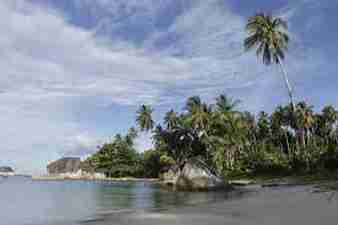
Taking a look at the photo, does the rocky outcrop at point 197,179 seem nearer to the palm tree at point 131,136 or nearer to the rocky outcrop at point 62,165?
the palm tree at point 131,136

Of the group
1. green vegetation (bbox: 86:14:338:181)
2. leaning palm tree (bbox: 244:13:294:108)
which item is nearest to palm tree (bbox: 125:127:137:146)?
green vegetation (bbox: 86:14:338:181)

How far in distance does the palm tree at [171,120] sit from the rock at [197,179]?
42.3 metres

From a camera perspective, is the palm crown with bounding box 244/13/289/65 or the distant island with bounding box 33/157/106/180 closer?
the palm crown with bounding box 244/13/289/65

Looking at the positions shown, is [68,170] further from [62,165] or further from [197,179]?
[197,179]

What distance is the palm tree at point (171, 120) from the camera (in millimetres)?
82950

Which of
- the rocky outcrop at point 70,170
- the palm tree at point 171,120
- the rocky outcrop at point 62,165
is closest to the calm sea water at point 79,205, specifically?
the palm tree at point 171,120

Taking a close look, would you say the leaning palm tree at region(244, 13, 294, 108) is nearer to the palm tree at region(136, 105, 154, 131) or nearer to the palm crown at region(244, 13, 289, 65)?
the palm crown at region(244, 13, 289, 65)

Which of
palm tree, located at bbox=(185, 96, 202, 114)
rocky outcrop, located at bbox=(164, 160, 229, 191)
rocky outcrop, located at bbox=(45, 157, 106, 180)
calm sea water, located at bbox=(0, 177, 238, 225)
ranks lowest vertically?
calm sea water, located at bbox=(0, 177, 238, 225)

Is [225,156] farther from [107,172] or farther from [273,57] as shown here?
[107,172]

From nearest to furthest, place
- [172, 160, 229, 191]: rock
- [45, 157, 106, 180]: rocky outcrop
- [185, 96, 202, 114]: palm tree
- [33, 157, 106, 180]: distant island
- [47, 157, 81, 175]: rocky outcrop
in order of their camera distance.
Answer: [172, 160, 229, 191]: rock < [185, 96, 202, 114]: palm tree < [45, 157, 106, 180]: rocky outcrop < [33, 157, 106, 180]: distant island < [47, 157, 81, 175]: rocky outcrop

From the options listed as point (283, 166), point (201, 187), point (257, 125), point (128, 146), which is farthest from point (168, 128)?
point (201, 187)

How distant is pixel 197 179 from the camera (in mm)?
38312

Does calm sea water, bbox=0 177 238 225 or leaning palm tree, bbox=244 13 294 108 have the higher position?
leaning palm tree, bbox=244 13 294 108

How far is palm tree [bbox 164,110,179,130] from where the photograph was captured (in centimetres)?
8295
